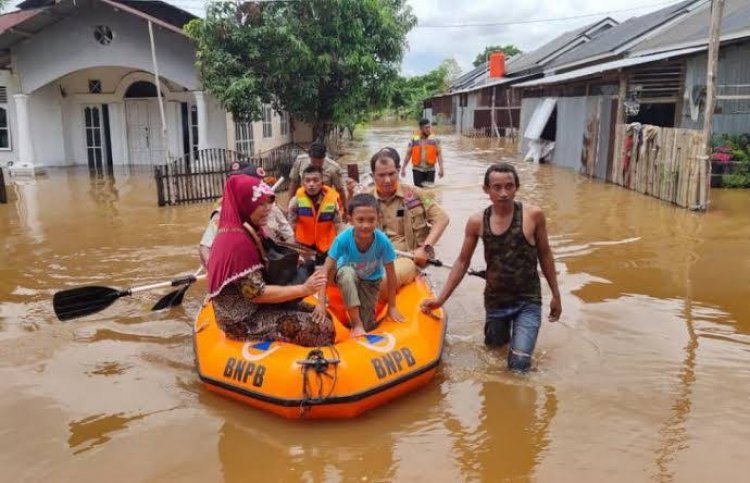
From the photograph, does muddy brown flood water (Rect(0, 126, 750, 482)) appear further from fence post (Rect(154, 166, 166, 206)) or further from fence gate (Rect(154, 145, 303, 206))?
fence gate (Rect(154, 145, 303, 206))

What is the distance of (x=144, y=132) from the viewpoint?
18609mm

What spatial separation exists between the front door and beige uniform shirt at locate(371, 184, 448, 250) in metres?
14.3

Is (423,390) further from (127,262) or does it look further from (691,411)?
(127,262)

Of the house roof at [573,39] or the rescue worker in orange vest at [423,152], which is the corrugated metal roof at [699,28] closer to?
the rescue worker in orange vest at [423,152]

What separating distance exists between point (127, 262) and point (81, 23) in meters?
10.1

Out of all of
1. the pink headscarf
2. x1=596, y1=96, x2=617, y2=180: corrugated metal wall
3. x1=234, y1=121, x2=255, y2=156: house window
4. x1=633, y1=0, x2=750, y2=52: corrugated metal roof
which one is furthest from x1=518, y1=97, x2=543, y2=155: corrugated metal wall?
the pink headscarf

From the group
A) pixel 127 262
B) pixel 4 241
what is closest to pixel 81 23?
pixel 4 241

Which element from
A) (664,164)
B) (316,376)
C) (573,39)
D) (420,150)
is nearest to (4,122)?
(420,150)

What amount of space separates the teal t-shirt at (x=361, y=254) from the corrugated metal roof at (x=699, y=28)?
11767 mm

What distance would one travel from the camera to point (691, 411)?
13.8ft

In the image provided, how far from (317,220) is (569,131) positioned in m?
13.9

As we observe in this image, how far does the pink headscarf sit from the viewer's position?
3842mm

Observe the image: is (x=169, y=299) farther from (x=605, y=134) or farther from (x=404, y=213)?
(x=605, y=134)

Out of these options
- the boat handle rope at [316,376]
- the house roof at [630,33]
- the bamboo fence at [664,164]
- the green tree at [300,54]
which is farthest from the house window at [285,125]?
the boat handle rope at [316,376]
